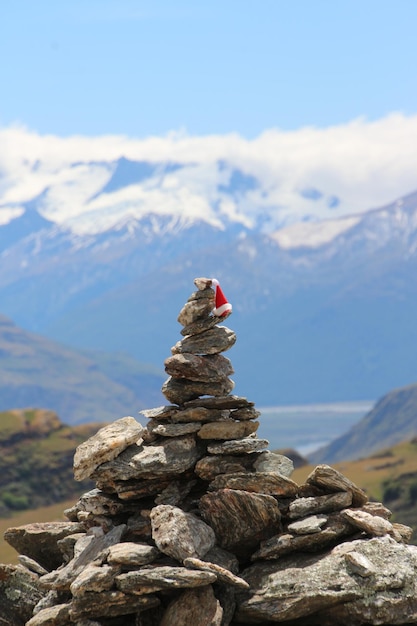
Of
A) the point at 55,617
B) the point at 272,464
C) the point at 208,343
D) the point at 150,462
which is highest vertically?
the point at 208,343

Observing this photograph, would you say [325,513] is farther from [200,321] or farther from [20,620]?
[20,620]

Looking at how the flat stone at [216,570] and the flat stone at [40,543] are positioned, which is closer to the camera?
the flat stone at [216,570]

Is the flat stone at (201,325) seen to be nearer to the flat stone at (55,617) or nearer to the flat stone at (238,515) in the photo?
the flat stone at (238,515)

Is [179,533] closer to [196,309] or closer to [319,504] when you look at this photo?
[319,504]

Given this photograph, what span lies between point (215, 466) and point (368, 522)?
5.64 metres

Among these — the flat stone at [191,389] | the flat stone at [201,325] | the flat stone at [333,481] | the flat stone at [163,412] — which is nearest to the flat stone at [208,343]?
the flat stone at [201,325]

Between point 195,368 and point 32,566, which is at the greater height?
point 195,368

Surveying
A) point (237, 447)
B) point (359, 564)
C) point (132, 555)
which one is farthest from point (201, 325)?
point (359, 564)

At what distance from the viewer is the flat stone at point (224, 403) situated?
127 ft

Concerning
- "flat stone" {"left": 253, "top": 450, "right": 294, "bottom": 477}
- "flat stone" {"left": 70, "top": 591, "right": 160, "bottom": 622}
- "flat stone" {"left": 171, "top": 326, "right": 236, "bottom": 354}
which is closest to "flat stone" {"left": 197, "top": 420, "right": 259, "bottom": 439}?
"flat stone" {"left": 253, "top": 450, "right": 294, "bottom": 477}

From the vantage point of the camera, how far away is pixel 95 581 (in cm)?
3331

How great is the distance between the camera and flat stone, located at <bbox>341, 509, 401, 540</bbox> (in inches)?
1421

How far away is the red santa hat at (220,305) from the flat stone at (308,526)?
27.0 ft

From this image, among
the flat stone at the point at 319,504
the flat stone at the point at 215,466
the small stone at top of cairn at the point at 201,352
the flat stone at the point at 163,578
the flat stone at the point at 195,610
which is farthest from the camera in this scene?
the small stone at top of cairn at the point at 201,352
